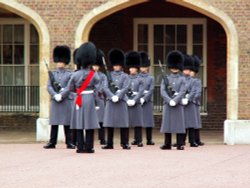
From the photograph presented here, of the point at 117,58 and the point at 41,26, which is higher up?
the point at 41,26

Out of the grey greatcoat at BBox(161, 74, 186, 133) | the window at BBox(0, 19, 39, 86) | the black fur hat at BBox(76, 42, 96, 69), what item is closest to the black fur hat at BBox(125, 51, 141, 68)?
the grey greatcoat at BBox(161, 74, 186, 133)

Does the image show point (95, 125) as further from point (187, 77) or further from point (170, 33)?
point (170, 33)

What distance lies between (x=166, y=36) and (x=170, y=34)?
0.11m

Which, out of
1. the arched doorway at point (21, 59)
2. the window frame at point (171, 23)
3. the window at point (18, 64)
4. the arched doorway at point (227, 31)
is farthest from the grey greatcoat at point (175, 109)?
the window at point (18, 64)

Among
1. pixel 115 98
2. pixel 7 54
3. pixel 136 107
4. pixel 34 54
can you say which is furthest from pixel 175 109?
pixel 7 54

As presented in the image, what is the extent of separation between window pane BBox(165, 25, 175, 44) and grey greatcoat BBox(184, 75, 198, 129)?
5435mm

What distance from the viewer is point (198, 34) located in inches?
919

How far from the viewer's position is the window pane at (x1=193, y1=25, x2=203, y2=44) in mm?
23297

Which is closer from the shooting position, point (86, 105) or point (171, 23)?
point (86, 105)

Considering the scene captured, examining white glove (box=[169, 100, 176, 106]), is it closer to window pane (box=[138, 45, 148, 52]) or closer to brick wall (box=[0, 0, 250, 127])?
brick wall (box=[0, 0, 250, 127])

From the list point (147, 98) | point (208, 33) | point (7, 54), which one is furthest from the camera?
point (7, 54)

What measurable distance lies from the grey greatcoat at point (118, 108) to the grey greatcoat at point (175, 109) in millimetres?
684

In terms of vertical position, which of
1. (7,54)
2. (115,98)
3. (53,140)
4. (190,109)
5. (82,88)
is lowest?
(53,140)

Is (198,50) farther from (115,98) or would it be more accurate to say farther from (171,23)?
(115,98)
